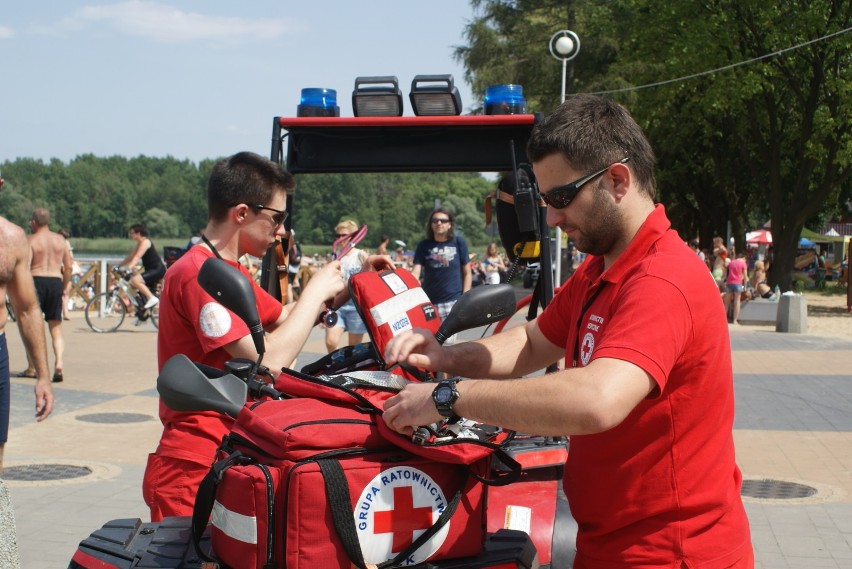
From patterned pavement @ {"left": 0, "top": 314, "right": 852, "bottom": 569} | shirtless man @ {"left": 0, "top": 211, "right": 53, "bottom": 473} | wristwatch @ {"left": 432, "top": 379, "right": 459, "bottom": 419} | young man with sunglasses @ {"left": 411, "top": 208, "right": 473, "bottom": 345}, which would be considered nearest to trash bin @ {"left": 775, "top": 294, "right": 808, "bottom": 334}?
patterned pavement @ {"left": 0, "top": 314, "right": 852, "bottom": 569}

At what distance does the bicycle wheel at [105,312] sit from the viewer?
1945 centimetres

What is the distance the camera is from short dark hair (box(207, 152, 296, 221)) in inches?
136

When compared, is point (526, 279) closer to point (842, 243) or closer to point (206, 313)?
point (206, 313)

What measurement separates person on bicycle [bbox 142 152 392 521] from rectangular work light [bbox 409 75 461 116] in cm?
124

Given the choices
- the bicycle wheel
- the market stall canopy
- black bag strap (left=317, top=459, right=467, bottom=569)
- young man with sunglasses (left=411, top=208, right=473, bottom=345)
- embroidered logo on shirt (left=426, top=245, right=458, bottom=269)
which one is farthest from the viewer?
the market stall canopy

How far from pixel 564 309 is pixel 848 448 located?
7.03 metres

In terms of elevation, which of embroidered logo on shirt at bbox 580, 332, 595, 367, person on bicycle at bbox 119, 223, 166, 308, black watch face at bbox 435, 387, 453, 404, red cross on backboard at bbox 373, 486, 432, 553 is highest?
embroidered logo on shirt at bbox 580, 332, 595, 367

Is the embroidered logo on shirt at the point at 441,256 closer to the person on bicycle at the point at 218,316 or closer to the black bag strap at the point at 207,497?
the person on bicycle at the point at 218,316

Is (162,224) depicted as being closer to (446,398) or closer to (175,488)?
(175,488)

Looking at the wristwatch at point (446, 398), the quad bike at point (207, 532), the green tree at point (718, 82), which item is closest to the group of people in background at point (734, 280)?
the green tree at point (718, 82)

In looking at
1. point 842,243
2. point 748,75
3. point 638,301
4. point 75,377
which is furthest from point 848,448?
point 842,243

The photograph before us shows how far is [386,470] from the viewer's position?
2.21 metres

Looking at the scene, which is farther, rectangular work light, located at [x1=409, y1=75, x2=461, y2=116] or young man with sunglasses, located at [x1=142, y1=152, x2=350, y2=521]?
rectangular work light, located at [x1=409, y1=75, x2=461, y2=116]

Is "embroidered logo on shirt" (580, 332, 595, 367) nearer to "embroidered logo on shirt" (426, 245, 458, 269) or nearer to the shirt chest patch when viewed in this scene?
the shirt chest patch
